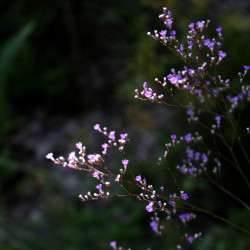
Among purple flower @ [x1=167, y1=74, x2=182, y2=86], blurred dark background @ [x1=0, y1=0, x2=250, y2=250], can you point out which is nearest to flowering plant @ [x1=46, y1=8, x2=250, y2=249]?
purple flower @ [x1=167, y1=74, x2=182, y2=86]

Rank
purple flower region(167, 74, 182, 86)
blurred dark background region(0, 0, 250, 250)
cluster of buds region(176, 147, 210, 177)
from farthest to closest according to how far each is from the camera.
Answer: blurred dark background region(0, 0, 250, 250)
cluster of buds region(176, 147, 210, 177)
purple flower region(167, 74, 182, 86)

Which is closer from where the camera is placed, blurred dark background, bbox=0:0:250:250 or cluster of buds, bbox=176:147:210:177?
cluster of buds, bbox=176:147:210:177

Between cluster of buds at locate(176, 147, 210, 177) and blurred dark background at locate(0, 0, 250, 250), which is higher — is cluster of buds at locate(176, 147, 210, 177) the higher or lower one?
the lower one

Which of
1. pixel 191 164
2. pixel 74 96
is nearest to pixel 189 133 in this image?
pixel 191 164

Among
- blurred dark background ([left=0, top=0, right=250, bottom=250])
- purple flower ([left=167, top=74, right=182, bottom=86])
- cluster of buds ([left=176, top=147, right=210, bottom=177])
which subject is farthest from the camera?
blurred dark background ([left=0, top=0, right=250, bottom=250])

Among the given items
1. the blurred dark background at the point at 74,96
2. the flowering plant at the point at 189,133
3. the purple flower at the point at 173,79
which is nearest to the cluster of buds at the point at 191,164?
the flowering plant at the point at 189,133

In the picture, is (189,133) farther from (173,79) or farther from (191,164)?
(173,79)

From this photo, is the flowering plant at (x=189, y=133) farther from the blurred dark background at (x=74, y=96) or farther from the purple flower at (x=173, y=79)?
the blurred dark background at (x=74, y=96)

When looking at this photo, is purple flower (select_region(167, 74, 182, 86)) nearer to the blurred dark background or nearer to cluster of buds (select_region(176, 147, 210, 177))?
cluster of buds (select_region(176, 147, 210, 177))

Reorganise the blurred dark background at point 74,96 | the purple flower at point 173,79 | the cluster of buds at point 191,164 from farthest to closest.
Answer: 1. the blurred dark background at point 74,96
2. the cluster of buds at point 191,164
3. the purple flower at point 173,79
